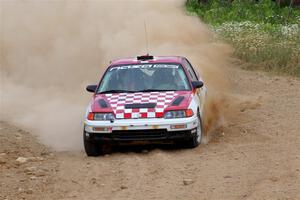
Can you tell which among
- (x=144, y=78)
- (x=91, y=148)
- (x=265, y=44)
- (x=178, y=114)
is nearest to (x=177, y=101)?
(x=178, y=114)

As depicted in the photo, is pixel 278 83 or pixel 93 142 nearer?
pixel 93 142

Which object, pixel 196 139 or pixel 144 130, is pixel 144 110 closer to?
pixel 144 130

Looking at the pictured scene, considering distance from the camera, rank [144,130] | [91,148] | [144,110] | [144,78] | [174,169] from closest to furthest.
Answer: [174,169] < [144,130] < [144,110] < [91,148] < [144,78]

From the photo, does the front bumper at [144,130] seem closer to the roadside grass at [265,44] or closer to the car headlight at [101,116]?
the car headlight at [101,116]

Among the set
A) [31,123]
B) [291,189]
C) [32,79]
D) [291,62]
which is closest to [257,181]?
[291,189]

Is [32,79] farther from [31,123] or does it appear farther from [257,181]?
[257,181]

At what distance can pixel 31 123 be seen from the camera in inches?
573

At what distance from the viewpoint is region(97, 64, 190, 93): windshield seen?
1188 cm

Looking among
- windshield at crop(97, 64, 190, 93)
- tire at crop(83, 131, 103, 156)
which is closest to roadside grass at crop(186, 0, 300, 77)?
windshield at crop(97, 64, 190, 93)

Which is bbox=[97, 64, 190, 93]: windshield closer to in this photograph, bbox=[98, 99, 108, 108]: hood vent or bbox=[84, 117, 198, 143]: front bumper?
bbox=[98, 99, 108, 108]: hood vent

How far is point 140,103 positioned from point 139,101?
3.7 inches

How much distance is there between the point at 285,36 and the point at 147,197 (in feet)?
50.9

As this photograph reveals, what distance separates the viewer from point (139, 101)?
11.2 metres

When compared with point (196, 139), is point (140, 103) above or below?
above
